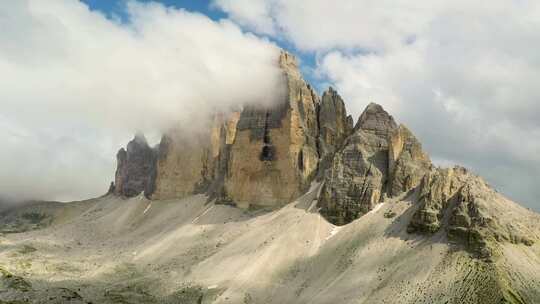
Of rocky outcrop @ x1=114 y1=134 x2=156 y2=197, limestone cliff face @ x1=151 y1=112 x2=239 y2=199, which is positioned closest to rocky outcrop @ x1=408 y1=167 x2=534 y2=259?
limestone cliff face @ x1=151 y1=112 x2=239 y2=199

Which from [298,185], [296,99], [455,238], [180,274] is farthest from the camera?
[296,99]

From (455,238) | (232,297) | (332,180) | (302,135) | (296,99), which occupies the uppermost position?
(296,99)

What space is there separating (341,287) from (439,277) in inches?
394

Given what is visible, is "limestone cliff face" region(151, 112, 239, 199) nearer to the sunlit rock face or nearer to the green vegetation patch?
the sunlit rock face

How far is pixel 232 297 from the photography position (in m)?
60.0

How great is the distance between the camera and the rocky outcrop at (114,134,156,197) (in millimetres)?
137375

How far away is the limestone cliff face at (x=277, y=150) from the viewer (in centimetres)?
8681

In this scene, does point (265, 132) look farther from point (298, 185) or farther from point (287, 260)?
point (287, 260)

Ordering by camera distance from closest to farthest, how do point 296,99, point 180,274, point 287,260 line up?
1. point 287,260
2. point 180,274
3. point 296,99

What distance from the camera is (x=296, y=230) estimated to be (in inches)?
2869

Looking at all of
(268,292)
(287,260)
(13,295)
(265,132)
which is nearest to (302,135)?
(265,132)

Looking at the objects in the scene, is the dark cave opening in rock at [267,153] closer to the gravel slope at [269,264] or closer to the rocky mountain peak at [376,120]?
the gravel slope at [269,264]

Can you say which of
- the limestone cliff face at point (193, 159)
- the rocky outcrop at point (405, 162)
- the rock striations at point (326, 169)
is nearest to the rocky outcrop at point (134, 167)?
the rock striations at point (326, 169)

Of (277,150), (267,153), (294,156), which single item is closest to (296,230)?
(294,156)
